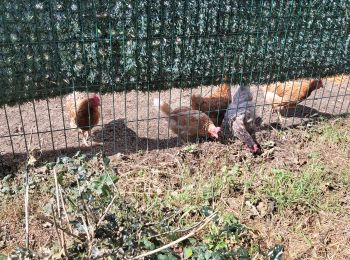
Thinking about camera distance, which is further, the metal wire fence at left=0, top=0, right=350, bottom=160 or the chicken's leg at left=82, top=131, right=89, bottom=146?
the chicken's leg at left=82, top=131, right=89, bottom=146

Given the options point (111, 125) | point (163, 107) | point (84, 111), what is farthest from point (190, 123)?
point (84, 111)

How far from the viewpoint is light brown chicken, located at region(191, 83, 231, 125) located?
16.5ft

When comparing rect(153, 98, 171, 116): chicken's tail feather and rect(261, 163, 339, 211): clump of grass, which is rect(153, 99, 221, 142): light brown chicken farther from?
rect(261, 163, 339, 211): clump of grass

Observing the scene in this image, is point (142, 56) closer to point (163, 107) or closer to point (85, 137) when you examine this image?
point (163, 107)

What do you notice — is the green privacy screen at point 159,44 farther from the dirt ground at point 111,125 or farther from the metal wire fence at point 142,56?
the dirt ground at point 111,125

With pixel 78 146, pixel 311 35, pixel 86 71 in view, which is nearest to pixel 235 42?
pixel 311 35

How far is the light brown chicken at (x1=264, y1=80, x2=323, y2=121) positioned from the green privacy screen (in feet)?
0.69

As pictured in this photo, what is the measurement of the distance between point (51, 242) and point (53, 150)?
58.8 inches

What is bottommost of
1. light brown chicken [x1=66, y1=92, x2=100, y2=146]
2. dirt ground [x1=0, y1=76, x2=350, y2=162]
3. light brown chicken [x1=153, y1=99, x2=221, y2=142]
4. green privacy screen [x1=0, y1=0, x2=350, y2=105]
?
dirt ground [x1=0, y1=76, x2=350, y2=162]

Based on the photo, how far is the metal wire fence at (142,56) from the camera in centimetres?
436

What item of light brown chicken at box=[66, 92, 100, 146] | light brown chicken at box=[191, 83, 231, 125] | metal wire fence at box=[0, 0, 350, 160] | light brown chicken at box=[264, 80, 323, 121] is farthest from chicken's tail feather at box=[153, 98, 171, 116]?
light brown chicken at box=[264, 80, 323, 121]

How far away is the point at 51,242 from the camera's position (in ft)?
9.84

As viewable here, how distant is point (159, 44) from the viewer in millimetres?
4844

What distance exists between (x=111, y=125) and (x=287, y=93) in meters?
2.50
